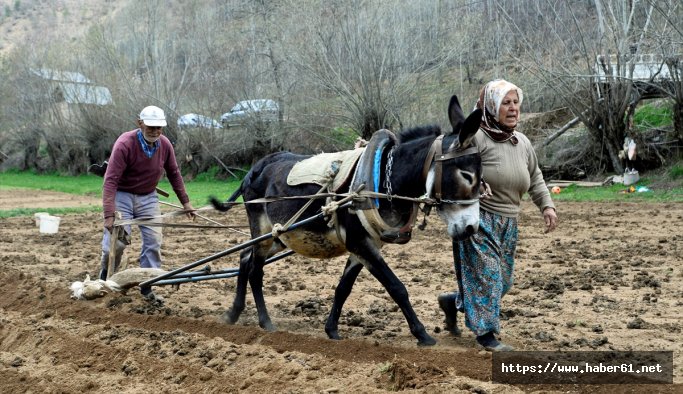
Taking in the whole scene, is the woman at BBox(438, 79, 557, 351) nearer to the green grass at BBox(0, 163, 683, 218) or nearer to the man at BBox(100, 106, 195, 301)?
the man at BBox(100, 106, 195, 301)

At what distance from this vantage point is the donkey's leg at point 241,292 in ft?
25.6

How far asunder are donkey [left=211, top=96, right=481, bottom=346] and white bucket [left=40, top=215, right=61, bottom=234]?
7.90m

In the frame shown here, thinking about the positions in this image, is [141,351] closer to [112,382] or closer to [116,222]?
[112,382]

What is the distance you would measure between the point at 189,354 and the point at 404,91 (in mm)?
20779

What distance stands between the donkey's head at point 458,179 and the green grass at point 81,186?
49.3 feet

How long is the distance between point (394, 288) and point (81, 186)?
2848 centimetres

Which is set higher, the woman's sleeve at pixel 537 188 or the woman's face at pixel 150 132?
the woman's face at pixel 150 132

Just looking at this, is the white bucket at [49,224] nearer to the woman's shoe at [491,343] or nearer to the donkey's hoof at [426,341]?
the donkey's hoof at [426,341]

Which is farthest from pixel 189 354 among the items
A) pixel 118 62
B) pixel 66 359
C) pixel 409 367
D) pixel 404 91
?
pixel 118 62

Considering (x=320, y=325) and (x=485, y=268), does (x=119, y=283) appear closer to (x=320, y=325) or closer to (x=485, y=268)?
(x=320, y=325)

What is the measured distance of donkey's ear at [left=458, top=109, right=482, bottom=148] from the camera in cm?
571

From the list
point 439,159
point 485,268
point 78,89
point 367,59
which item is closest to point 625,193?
point 367,59

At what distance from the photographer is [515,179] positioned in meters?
6.04

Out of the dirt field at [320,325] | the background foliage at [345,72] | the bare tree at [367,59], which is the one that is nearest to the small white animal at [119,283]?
the dirt field at [320,325]
